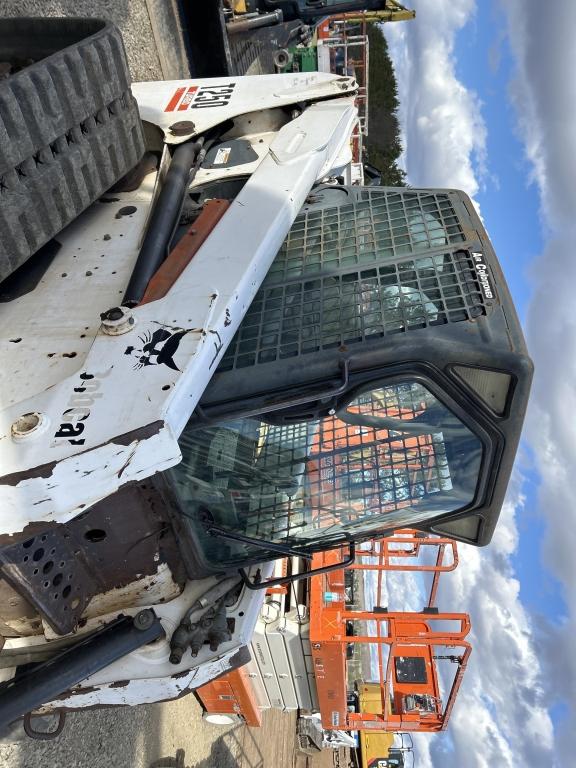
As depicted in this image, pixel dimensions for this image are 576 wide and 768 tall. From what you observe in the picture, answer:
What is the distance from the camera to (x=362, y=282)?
2299 mm

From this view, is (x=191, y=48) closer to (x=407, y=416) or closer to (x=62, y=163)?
(x=62, y=163)

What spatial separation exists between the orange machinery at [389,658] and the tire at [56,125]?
488 cm

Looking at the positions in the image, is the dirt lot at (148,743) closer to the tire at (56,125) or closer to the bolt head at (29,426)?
the bolt head at (29,426)

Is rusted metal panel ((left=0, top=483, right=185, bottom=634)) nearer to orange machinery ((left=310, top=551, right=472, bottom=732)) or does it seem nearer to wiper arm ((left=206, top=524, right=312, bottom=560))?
wiper arm ((left=206, top=524, right=312, bottom=560))

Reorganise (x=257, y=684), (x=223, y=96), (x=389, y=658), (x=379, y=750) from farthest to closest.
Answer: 1. (x=379, y=750)
2. (x=257, y=684)
3. (x=389, y=658)
4. (x=223, y=96)

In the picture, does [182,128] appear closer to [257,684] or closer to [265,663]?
[265,663]

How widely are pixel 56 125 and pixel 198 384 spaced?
1198 millimetres

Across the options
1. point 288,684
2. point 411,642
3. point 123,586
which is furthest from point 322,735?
point 123,586

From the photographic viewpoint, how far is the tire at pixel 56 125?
2.13 meters

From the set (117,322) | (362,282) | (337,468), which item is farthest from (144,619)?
(362,282)

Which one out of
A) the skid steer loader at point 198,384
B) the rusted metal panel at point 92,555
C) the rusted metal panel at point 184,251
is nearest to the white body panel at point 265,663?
the skid steer loader at point 198,384

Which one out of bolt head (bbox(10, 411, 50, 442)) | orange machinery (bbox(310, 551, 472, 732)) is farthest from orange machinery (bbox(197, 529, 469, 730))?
bolt head (bbox(10, 411, 50, 442))

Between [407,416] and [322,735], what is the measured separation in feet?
32.9

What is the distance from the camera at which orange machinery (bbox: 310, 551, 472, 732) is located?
652 centimetres
